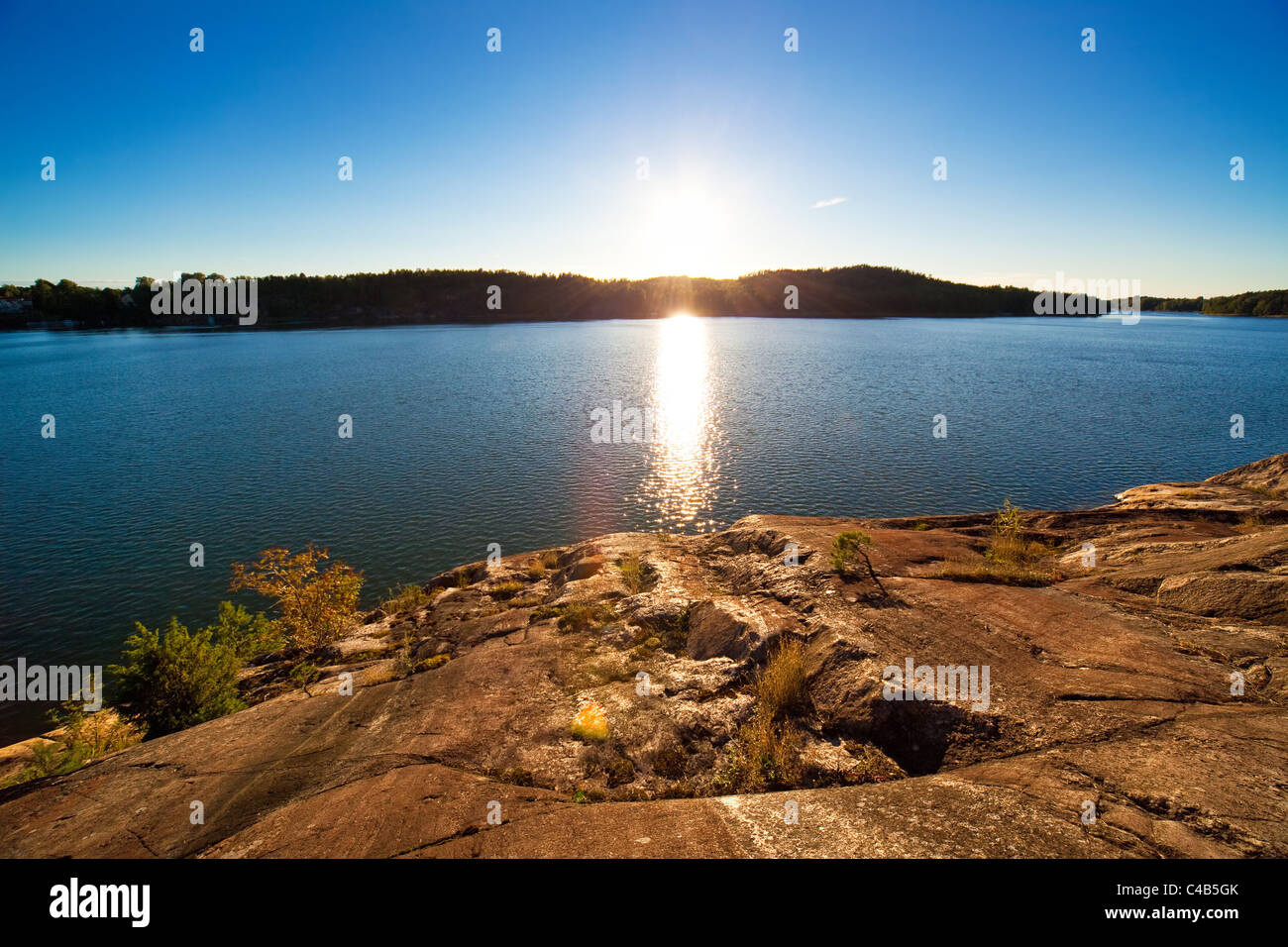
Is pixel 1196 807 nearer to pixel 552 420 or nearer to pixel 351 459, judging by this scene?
pixel 351 459

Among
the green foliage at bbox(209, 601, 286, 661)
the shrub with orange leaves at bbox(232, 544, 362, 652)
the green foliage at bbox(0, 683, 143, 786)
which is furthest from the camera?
the shrub with orange leaves at bbox(232, 544, 362, 652)

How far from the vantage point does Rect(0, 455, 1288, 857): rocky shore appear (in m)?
7.67

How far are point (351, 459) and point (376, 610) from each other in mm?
24543

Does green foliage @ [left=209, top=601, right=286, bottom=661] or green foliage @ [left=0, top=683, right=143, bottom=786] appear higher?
green foliage @ [left=209, top=601, right=286, bottom=661]

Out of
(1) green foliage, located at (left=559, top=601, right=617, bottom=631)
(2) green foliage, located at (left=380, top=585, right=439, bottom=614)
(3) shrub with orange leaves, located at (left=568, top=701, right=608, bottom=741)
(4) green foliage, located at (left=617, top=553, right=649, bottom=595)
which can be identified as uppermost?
(4) green foliage, located at (left=617, top=553, right=649, bottom=595)

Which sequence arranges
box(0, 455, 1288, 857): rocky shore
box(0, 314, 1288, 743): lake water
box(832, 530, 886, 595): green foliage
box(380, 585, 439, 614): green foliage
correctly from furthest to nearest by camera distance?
box(0, 314, 1288, 743): lake water
box(380, 585, 439, 614): green foliage
box(832, 530, 886, 595): green foliage
box(0, 455, 1288, 857): rocky shore

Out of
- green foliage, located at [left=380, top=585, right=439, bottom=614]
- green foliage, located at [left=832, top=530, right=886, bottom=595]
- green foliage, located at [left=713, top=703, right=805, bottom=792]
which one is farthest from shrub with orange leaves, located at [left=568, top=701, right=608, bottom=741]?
green foliage, located at [left=380, top=585, right=439, bottom=614]

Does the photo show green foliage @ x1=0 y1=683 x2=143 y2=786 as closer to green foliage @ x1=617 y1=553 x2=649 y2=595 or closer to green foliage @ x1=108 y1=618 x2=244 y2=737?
green foliage @ x1=108 y1=618 x2=244 y2=737

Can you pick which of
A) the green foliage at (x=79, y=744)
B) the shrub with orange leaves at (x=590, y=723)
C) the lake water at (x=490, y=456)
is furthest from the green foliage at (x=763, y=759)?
the lake water at (x=490, y=456)

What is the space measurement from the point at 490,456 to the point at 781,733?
38543mm

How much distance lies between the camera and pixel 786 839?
753 centimetres

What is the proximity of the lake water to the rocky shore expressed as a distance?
13.7m

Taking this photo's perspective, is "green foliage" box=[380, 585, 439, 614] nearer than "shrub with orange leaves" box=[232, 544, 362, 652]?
No
